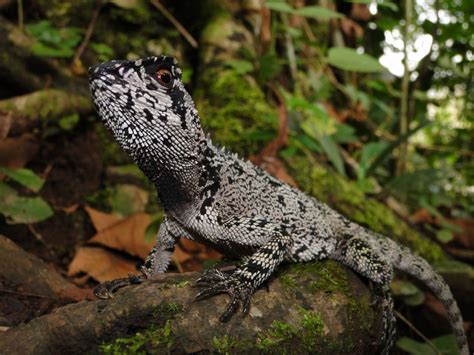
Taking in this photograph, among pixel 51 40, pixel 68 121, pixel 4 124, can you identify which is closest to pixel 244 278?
pixel 4 124

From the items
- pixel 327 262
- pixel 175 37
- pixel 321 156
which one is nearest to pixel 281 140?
pixel 321 156

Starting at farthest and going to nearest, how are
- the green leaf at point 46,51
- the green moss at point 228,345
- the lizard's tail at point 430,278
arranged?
the green leaf at point 46,51 → the lizard's tail at point 430,278 → the green moss at point 228,345

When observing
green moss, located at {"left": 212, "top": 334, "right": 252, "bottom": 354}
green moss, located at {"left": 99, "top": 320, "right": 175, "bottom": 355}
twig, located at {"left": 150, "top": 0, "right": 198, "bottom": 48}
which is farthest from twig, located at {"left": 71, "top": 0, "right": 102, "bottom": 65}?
green moss, located at {"left": 212, "top": 334, "right": 252, "bottom": 354}

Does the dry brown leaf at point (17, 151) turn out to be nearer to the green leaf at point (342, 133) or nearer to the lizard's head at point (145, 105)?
the lizard's head at point (145, 105)

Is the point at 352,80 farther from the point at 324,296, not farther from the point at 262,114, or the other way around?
the point at 324,296

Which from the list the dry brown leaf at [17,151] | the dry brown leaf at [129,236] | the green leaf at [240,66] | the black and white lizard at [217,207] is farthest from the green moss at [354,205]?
the dry brown leaf at [17,151]

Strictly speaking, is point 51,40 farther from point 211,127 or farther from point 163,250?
point 163,250

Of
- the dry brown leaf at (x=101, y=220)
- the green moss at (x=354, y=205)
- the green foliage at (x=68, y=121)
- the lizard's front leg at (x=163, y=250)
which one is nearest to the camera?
the lizard's front leg at (x=163, y=250)
